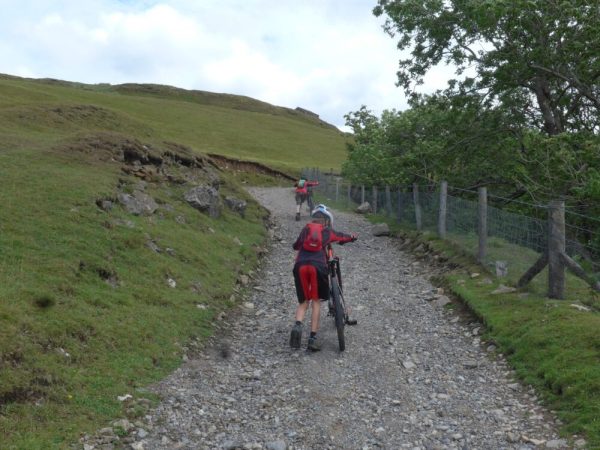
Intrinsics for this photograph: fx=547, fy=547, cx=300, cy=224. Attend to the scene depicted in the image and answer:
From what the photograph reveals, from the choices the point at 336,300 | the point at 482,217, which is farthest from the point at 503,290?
the point at 336,300

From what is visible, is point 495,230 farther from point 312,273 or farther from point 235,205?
point 235,205

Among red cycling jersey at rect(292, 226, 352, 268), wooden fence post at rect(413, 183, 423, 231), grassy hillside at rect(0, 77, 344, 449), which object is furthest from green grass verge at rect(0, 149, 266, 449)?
wooden fence post at rect(413, 183, 423, 231)

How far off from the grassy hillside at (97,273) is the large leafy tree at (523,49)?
9.42 m

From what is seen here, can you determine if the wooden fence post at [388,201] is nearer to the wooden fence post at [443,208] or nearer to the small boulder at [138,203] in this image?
the wooden fence post at [443,208]

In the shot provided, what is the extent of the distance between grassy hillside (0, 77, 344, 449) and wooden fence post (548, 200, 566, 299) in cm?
660

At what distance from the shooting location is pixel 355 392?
7602 millimetres

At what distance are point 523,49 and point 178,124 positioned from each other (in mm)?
78054

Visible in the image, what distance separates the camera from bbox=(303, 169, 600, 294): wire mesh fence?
11.9 meters

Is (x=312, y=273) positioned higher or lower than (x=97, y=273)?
higher

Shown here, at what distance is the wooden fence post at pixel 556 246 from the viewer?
10203 millimetres

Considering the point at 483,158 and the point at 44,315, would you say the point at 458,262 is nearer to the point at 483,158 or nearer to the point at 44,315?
the point at 483,158

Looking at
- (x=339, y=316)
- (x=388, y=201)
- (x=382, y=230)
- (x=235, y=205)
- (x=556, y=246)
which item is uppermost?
(x=388, y=201)

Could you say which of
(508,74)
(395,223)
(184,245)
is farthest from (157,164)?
(508,74)

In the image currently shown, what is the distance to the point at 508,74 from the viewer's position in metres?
17.2
